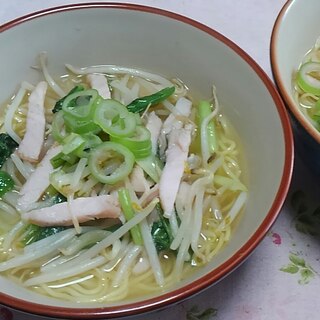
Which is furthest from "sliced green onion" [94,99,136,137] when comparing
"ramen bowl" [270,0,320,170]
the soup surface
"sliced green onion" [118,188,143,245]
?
"ramen bowl" [270,0,320,170]

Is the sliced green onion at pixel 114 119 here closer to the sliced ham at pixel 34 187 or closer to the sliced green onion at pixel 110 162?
the sliced green onion at pixel 110 162

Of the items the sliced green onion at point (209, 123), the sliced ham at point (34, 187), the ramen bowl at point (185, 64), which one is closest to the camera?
the ramen bowl at point (185, 64)

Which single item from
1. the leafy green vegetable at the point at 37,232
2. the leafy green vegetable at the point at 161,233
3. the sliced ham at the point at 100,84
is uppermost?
the sliced ham at the point at 100,84

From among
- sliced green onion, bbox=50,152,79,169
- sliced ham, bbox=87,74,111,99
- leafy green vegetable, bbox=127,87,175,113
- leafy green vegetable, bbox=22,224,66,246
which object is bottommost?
leafy green vegetable, bbox=22,224,66,246

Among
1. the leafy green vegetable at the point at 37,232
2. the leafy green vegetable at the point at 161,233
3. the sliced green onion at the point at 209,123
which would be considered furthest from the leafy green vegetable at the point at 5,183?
the sliced green onion at the point at 209,123

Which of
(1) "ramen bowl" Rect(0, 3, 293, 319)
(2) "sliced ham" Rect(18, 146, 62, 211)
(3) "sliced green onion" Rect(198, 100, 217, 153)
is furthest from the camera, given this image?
(3) "sliced green onion" Rect(198, 100, 217, 153)

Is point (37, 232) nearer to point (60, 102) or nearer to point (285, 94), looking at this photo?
point (60, 102)

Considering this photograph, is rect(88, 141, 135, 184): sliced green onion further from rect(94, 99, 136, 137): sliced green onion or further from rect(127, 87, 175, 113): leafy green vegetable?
rect(127, 87, 175, 113): leafy green vegetable
